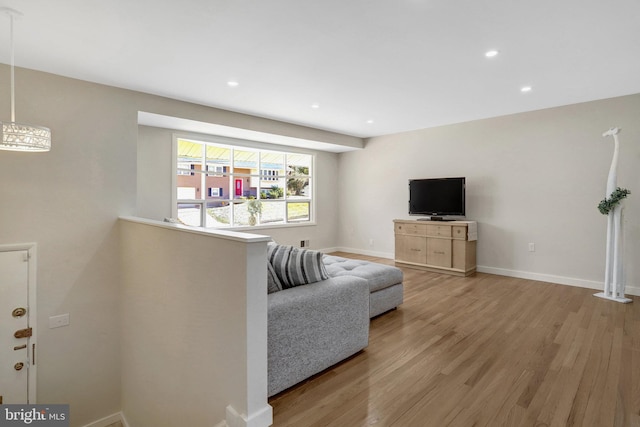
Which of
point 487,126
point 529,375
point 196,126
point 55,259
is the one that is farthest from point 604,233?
point 55,259

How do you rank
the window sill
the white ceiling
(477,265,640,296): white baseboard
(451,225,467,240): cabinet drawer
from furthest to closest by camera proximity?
1. the window sill
2. (451,225,467,240): cabinet drawer
3. (477,265,640,296): white baseboard
4. the white ceiling

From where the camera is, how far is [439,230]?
5180 millimetres

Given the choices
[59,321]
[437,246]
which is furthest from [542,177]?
[59,321]

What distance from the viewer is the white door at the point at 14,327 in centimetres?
276

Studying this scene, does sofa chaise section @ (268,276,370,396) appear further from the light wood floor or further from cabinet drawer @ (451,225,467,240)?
cabinet drawer @ (451,225,467,240)

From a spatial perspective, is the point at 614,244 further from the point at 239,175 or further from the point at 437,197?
the point at 239,175

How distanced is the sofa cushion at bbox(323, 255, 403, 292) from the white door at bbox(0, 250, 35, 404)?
287 centimetres

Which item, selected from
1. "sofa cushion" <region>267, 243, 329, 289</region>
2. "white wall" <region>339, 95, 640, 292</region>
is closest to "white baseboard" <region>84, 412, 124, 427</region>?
"sofa cushion" <region>267, 243, 329, 289</region>

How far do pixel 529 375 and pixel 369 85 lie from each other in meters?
3.10

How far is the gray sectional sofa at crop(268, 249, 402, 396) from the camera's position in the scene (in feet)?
→ 6.56

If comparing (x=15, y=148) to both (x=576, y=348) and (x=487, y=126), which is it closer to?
(x=576, y=348)

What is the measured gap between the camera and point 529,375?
85.9 inches

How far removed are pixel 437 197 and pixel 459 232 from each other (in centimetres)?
80

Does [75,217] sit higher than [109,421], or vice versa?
[75,217]
